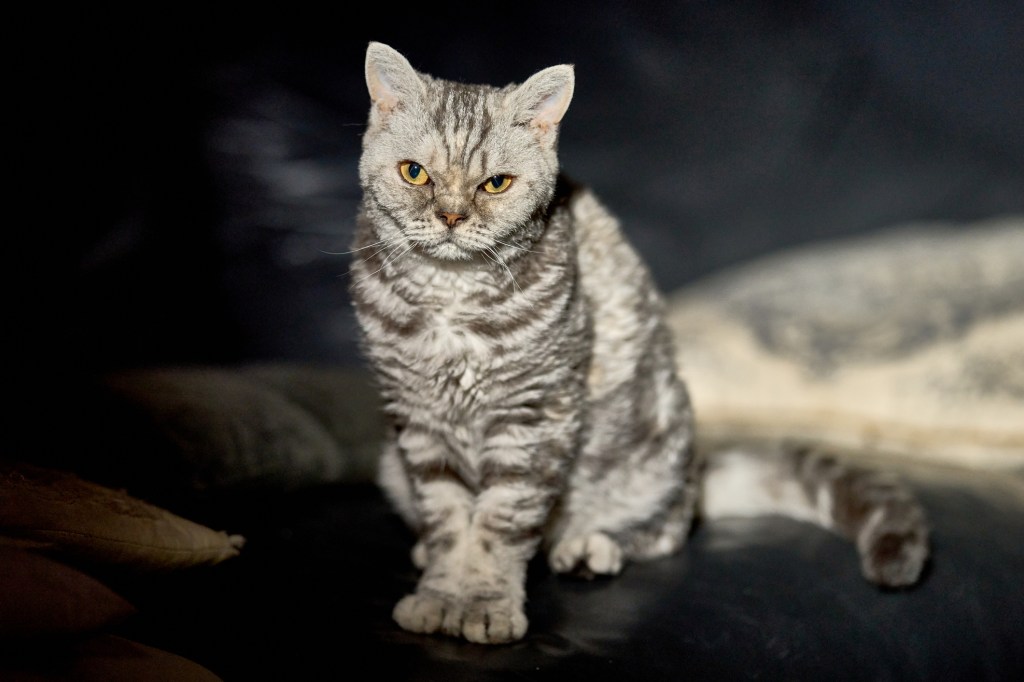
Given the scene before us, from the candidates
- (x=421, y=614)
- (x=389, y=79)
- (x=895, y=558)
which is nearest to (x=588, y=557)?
(x=421, y=614)

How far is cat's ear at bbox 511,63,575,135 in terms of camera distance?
1442 mm

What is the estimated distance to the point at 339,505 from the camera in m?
1.97

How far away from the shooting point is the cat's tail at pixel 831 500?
1.69 metres

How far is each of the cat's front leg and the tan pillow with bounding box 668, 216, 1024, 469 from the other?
1.17 metres

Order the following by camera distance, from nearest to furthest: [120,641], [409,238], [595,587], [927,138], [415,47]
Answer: [120,641]
[409,238]
[595,587]
[415,47]
[927,138]

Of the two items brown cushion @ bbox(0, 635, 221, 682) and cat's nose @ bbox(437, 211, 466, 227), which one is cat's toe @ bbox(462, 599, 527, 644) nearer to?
brown cushion @ bbox(0, 635, 221, 682)

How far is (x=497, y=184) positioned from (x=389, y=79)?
0.81 feet

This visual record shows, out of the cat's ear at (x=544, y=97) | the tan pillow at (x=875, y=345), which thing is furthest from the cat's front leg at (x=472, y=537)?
the tan pillow at (x=875, y=345)

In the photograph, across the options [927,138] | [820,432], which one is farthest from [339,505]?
[927,138]

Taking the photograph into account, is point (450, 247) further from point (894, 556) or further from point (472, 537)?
point (894, 556)

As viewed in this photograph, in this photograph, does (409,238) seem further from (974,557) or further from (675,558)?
(974,557)

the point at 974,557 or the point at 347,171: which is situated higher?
the point at 347,171

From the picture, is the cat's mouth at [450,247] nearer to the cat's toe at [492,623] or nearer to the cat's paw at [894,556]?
the cat's toe at [492,623]

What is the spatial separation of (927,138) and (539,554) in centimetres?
218
